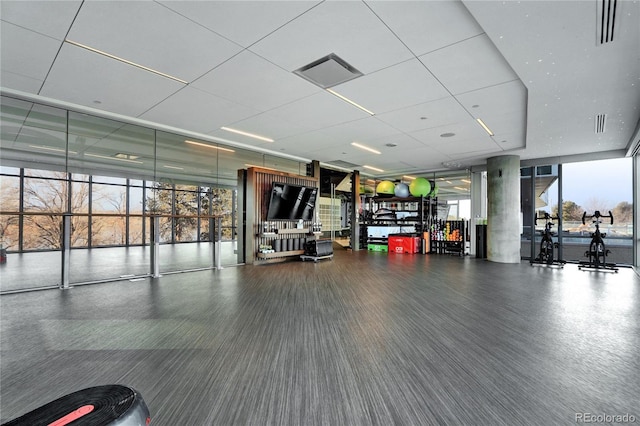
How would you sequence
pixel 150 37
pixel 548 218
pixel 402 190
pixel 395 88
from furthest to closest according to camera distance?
1. pixel 402 190
2. pixel 548 218
3. pixel 395 88
4. pixel 150 37

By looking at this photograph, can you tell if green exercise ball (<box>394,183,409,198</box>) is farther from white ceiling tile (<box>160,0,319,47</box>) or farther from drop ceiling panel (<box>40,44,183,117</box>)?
white ceiling tile (<box>160,0,319,47</box>)

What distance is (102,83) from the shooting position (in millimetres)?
4676

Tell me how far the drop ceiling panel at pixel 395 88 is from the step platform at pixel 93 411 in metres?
4.39

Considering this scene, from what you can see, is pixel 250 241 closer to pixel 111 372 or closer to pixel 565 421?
pixel 111 372

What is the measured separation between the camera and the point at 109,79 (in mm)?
4543

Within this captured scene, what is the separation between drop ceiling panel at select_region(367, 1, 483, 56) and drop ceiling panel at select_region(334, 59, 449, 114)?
490 mm

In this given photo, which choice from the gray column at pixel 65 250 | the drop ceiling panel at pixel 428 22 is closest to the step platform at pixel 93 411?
the drop ceiling panel at pixel 428 22

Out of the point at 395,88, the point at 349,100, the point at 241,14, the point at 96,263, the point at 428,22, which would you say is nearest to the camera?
the point at 241,14

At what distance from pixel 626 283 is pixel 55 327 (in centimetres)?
951

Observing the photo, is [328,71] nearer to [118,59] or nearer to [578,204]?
[118,59]

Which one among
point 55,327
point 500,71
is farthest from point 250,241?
point 500,71

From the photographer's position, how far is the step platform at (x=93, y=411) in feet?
3.00

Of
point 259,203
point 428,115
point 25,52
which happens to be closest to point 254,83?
point 25,52

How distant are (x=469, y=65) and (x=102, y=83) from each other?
541 centimetres
